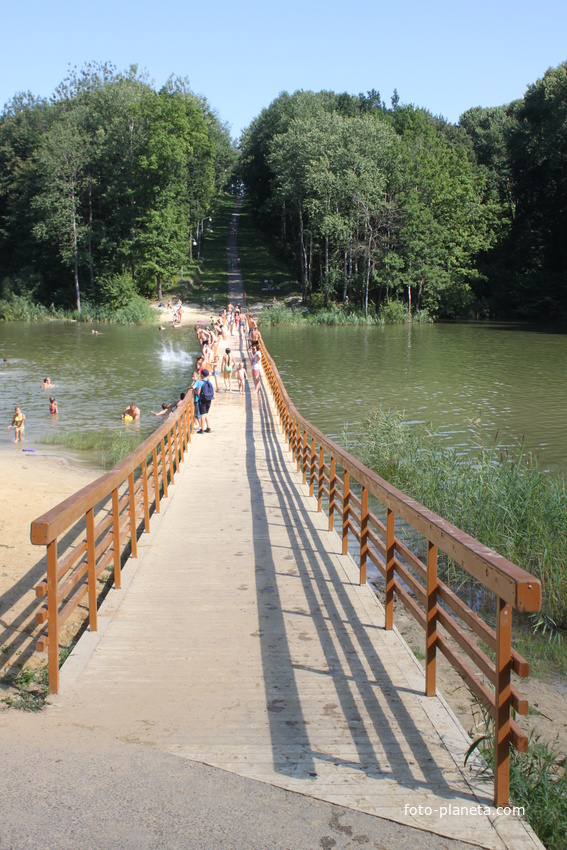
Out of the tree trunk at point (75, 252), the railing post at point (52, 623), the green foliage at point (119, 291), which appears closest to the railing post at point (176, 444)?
the railing post at point (52, 623)

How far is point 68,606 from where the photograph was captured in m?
4.57

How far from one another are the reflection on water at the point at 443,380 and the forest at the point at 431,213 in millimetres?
11727

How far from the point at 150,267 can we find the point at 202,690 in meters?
63.7

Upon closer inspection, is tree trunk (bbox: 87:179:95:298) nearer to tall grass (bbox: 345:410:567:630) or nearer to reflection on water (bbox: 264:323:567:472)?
reflection on water (bbox: 264:323:567:472)

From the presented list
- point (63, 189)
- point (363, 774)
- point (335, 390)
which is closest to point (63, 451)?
point (335, 390)

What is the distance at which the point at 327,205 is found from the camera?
2427 inches

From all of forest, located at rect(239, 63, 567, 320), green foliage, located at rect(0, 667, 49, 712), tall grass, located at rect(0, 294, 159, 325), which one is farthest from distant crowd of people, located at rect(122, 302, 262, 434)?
forest, located at rect(239, 63, 567, 320)

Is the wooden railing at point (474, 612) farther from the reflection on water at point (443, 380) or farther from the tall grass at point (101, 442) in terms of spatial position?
the tall grass at point (101, 442)

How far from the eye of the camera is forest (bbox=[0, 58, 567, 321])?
205 feet

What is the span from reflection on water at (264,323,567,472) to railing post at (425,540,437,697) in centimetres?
928

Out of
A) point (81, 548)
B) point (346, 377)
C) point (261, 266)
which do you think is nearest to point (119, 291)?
point (261, 266)

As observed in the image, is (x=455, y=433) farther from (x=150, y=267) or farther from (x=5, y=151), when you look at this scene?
(x=5, y=151)

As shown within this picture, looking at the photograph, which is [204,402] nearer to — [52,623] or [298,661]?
[298,661]

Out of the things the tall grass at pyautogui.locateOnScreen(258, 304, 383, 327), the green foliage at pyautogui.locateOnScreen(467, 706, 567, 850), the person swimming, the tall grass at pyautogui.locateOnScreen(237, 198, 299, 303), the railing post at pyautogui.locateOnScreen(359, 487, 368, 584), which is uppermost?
the tall grass at pyautogui.locateOnScreen(237, 198, 299, 303)
